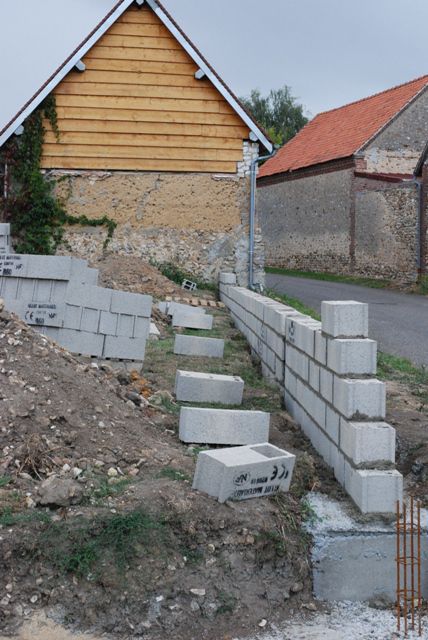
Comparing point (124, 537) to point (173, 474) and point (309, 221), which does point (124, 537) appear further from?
point (309, 221)

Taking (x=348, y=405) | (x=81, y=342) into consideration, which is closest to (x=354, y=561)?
(x=348, y=405)

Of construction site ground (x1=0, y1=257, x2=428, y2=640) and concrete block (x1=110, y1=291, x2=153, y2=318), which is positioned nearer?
construction site ground (x1=0, y1=257, x2=428, y2=640)

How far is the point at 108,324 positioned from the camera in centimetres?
871

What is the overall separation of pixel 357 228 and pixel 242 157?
10.4 meters

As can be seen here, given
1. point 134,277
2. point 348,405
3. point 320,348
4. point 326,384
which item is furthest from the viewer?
point 134,277

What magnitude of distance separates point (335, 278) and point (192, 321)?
1551 centimetres

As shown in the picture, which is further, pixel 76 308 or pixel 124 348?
pixel 124 348

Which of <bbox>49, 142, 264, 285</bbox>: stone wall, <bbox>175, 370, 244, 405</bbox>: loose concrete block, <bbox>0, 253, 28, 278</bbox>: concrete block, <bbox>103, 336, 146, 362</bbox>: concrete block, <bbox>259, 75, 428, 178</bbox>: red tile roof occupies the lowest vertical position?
<bbox>175, 370, 244, 405</bbox>: loose concrete block

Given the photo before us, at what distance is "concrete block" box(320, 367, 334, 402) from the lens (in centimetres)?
576

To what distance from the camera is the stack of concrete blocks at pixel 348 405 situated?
16.7ft

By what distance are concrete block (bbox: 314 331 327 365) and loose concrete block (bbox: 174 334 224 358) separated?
395cm

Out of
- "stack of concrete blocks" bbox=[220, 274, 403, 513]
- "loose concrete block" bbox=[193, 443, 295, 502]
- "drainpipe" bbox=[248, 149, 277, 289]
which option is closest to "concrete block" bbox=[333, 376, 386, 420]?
"stack of concrete blocks" bbox=[220, 274, 403, 513]

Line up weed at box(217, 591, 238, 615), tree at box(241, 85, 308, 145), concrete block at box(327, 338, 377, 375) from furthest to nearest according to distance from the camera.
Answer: tree at box(241, 85, 308, 145) → concrete block at box(327, 338, 377, 375) → weed at box(217, 591, 238, 615)

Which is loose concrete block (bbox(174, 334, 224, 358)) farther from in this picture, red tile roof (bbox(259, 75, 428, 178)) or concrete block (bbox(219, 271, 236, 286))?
red tile roof (bbox(259, 75, 428, 178))
